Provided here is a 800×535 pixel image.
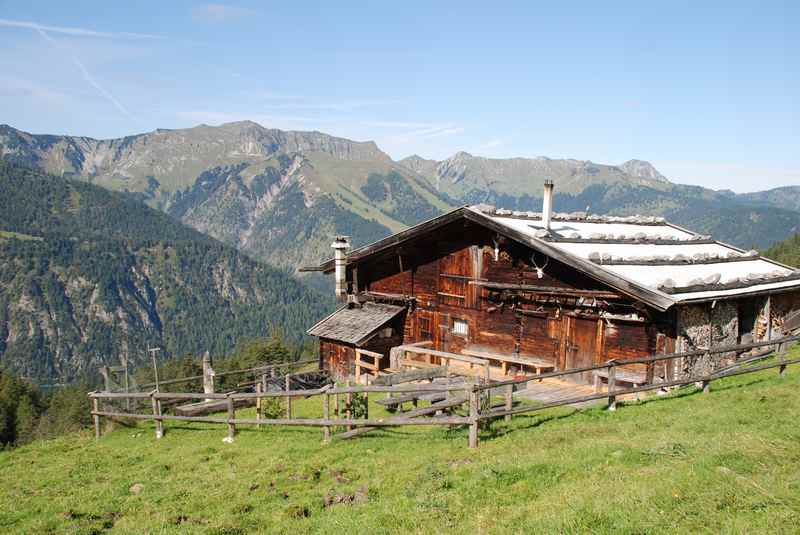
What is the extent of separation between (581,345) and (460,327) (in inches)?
206

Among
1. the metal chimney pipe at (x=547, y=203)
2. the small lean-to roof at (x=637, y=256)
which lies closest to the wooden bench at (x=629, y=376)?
the small lean-to roof at (x=637, y=256)

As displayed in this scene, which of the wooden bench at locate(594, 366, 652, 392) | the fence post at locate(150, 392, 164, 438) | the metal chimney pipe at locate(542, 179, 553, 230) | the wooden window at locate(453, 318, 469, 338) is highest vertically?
the metal chimney pipe at locate(542, 179, 553, 230)

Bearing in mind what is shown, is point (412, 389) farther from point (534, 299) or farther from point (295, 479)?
point (534, 299)

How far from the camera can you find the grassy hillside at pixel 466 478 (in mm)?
7105

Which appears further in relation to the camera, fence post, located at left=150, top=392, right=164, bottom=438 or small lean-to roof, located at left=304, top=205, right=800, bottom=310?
small lean-to roof, located at left=304, top=205, right=800, bottom=310

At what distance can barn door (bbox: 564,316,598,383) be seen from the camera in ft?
59.1

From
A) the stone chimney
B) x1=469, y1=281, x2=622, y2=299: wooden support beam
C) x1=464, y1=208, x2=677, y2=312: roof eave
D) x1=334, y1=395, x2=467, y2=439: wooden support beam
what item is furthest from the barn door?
the stone chimney

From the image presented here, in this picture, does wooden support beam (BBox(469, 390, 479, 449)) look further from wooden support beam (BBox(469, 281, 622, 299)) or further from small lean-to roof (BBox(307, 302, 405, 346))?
small lean-to roof (BBox(307, 302, 405, 346))

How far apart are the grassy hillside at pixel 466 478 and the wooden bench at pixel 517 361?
4.92m

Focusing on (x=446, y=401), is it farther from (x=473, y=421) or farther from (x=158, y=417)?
(x=158, y=417)

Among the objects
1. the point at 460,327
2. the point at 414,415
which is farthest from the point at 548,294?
the point at 414,415

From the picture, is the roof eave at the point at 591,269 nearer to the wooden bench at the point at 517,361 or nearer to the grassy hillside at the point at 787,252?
the wooden bench at the point at 517,361

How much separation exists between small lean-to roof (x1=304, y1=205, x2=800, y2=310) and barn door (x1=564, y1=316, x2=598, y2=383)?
1.98 metres

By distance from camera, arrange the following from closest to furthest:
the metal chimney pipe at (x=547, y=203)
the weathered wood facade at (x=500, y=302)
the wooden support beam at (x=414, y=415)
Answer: the wooden support beam at (x=414, y=415)
the weathered wood facade at (x=500, y=302)
the metal chimney pipe at (x=547, y=203)
